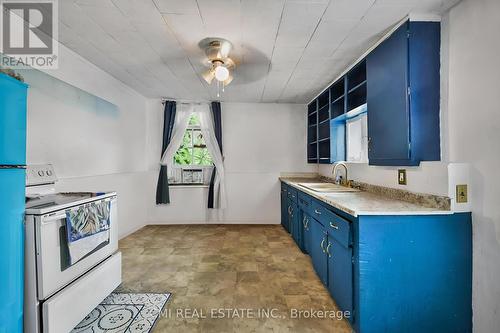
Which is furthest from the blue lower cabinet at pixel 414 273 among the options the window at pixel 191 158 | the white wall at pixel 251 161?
the window at pixel 191 158

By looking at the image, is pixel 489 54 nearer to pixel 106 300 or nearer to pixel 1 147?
pixel 1 147

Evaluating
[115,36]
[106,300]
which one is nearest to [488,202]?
[106,300]

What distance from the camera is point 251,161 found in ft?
16.1

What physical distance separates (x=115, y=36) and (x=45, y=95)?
3.00ft

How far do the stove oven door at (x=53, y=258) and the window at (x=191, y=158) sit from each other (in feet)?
10.4

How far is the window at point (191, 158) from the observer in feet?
16.1

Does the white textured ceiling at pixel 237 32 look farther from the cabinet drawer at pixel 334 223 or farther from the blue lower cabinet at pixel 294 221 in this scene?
the blue lower cabinet at pixel 294 221

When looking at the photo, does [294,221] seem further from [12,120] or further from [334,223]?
[12,120]

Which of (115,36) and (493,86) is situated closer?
(493,86)

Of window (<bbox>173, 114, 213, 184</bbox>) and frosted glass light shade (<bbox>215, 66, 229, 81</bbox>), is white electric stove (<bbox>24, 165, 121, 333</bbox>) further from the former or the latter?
window (<bbox>173, 114, 213, 184</bbox>)

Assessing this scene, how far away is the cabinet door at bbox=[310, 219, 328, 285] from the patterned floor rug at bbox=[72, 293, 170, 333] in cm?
150

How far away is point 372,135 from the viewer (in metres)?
2.33

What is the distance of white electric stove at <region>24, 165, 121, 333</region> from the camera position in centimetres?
146

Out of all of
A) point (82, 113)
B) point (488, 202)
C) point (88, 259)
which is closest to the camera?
point (488, 202)
